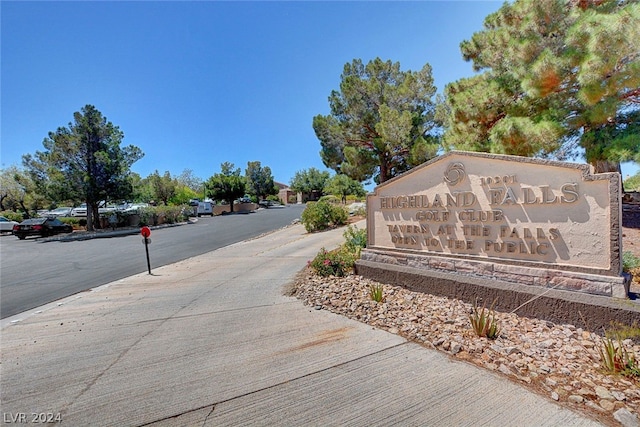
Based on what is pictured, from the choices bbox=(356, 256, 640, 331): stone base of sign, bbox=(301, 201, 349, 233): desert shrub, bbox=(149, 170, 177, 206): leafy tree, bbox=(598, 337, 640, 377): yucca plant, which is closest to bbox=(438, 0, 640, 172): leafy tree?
bbox=(356, 256, 640, 331): stone base of sign

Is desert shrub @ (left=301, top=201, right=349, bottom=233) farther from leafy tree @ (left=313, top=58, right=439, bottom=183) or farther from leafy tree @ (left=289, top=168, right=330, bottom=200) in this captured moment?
leafy tree @ (left=289, top=168, right=330, bottom=200)

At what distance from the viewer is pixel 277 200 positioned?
6397 cm

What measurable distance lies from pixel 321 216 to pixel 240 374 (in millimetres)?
12970

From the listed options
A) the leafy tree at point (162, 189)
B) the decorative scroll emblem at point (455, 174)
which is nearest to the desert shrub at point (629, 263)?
the decorative scroll emblem at point (455, 174)

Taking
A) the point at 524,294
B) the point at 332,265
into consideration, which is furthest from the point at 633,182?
the point at 332,265

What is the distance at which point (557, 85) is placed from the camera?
7.84 metres

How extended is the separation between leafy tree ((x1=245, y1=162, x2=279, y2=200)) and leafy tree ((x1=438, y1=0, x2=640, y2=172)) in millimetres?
51547

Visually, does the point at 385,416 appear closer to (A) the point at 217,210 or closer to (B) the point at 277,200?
(A) the point at 217,210

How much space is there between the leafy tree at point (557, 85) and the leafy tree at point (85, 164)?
80.5 ft

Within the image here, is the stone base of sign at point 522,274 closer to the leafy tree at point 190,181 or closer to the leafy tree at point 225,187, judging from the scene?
the leafy tree at point 225,187

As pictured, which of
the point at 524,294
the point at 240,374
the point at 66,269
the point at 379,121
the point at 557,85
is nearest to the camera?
the point at 240,374

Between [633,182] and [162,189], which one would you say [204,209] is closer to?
[162,189]

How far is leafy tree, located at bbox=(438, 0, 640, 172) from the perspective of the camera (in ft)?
22.3

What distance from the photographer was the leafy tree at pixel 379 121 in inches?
609
